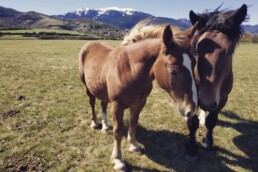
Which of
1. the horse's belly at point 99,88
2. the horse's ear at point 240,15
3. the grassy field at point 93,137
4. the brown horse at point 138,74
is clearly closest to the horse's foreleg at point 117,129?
the brown horse at point 138,74

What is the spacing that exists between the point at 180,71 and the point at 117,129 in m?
2.00

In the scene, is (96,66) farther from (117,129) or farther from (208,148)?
(208,148)

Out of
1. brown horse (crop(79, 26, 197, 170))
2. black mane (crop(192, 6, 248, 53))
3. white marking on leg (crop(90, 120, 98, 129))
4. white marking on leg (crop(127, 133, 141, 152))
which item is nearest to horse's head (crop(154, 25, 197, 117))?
brown horse (crop(79, 26, 197, 170))

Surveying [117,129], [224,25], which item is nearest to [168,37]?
[224,25]

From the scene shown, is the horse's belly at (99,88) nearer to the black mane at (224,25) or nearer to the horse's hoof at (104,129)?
the horse's hoof at (104,129)

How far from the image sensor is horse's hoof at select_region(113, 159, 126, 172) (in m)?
5.00

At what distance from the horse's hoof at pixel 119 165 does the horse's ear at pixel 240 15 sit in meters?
3.48

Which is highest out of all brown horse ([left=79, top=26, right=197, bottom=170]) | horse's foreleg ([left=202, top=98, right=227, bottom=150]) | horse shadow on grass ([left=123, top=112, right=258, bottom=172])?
brown horse ([left=79, top=26, right=197, bottom=170])

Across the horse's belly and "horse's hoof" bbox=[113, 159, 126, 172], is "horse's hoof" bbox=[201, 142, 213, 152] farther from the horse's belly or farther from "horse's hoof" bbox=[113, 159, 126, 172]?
the horse's belly

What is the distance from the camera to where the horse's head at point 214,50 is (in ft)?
13.8

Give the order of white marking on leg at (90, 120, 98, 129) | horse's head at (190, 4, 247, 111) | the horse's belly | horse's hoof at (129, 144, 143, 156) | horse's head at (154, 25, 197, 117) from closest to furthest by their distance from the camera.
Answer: horse's head at (154, 25, 197, 117) → horse's head at (190, 4, 247, 111) → the horse's belly → horse's hoof at (129, 144, 143, 156) → white marking on leg at (90, 120, 98, 129)

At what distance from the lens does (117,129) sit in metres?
5.04

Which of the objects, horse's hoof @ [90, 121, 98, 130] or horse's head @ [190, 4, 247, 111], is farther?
horse's hoof @ [90, 121, 98, 130]

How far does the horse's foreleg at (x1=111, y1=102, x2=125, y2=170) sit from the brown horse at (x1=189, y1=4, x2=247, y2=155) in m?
1.57
